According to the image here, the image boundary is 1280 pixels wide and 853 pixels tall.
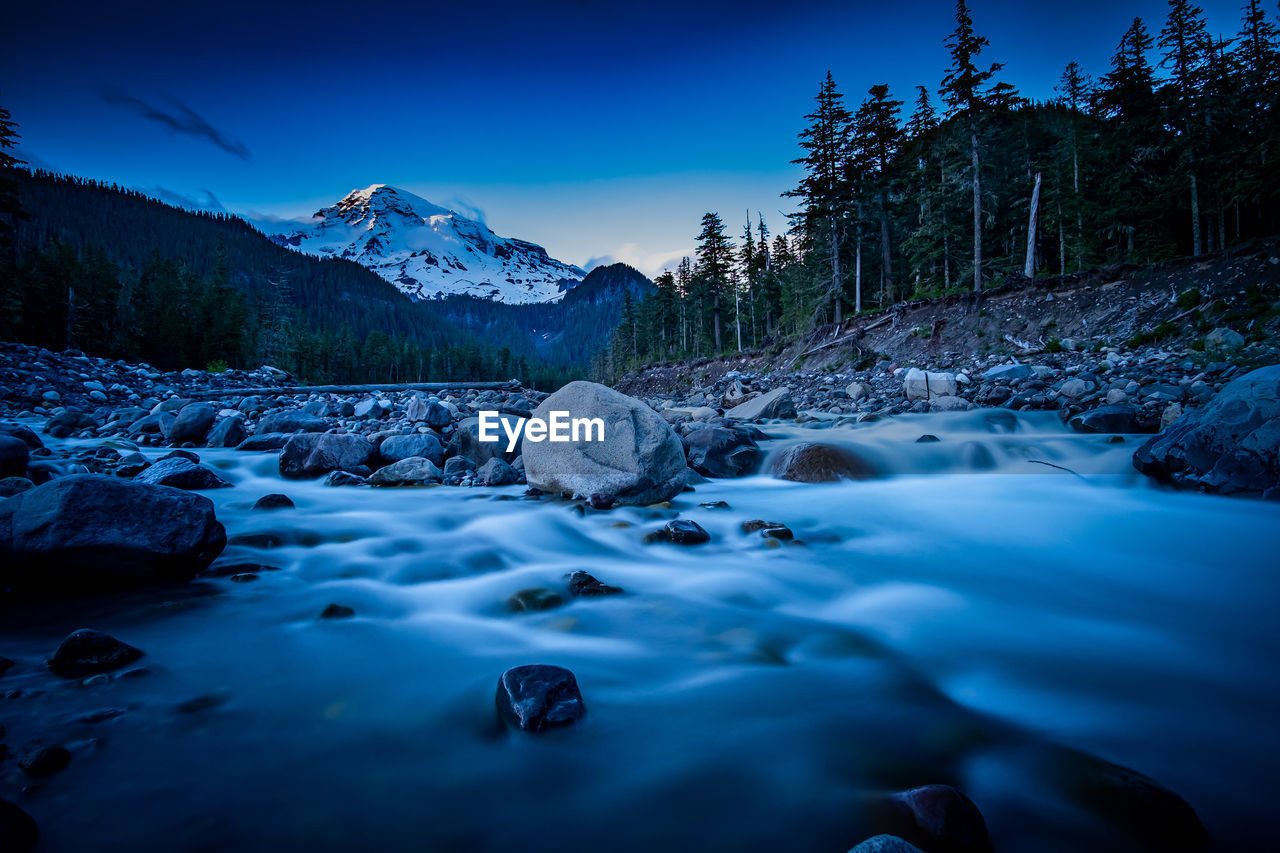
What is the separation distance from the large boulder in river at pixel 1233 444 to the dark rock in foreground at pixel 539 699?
21.7 ft

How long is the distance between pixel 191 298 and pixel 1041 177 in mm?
57826

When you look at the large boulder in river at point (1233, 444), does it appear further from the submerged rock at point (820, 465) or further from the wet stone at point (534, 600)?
the wet stone at point (534, 600)

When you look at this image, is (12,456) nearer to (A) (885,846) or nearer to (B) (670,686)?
(B) (670,686)

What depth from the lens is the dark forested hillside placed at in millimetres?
31969

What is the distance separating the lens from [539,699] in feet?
6.89

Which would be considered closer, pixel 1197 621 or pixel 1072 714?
pixel 1072 714

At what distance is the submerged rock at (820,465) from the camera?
23.5 feet

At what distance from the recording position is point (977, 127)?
20.4m

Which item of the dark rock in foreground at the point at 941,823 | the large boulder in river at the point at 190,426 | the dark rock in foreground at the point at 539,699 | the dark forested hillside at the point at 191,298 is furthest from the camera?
the dark forested hillside at the point at 191,298

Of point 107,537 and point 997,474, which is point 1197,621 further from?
point 107,537

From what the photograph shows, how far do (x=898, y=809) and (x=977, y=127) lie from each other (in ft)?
85.6

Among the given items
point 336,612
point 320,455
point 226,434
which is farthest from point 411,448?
point 336,612

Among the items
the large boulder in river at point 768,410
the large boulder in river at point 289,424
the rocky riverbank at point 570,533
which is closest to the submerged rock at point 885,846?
the rocky riverbank at point 570,533

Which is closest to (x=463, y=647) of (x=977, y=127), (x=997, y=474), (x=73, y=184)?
(x=997, y=474)
